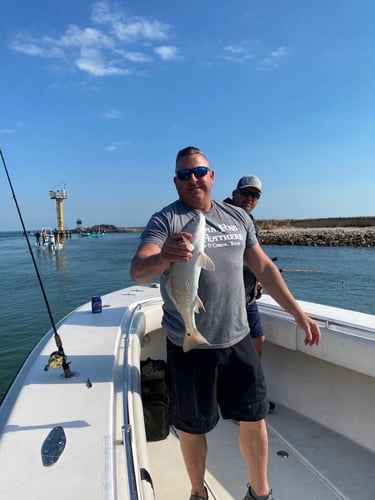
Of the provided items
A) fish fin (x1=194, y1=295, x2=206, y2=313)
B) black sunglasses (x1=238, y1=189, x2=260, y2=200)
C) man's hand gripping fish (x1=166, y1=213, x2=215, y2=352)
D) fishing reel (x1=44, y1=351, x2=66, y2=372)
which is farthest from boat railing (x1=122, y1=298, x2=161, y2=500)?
black sunglasses (x1=238, y1=189, x2=260, y2=200)

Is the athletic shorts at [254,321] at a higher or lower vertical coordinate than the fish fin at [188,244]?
lower

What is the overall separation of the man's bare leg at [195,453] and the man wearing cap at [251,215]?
1.16 meters

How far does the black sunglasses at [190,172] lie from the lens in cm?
199

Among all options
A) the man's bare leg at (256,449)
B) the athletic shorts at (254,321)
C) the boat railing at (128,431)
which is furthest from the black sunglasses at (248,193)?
the man's bare leg at (256,449)

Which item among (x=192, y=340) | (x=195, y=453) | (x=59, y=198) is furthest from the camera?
(x=59, y=198)

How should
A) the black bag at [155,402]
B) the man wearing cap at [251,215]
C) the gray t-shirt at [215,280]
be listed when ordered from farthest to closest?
the man wearing cap at [251,215]
the black bag at [155,402]
the gray t-shirt at [215,280]

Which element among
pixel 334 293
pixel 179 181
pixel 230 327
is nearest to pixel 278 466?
pixel 230 327

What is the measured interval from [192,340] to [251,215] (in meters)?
1.49

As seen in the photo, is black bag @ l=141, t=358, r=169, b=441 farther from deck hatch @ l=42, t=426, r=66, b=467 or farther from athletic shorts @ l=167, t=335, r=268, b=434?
deck hatch @ l=42, t=426, r=66, b=467

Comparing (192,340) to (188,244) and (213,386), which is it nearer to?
(213,386)

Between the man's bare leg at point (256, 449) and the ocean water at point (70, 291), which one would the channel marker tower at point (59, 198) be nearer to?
the ocean water at point (70, 291)

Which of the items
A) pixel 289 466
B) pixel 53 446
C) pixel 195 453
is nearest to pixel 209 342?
pixel 195 453

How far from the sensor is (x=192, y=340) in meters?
1.82

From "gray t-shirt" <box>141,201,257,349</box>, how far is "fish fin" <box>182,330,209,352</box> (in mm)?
118
